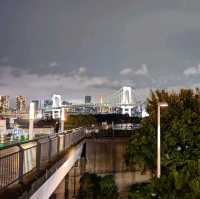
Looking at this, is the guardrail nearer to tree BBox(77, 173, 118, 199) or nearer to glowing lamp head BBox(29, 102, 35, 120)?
glowing lamp head BBox(29, 102, 35, 120)

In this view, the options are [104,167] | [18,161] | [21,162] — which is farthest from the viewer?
[104,167]

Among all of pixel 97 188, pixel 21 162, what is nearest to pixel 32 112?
pixel 21 162

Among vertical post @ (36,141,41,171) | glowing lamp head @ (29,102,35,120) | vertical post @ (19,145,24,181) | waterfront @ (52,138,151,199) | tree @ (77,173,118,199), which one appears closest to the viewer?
vertical post @ (19,145,24,181)

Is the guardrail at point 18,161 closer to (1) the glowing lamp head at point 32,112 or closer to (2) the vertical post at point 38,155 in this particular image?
(2) the vertical post at point 38,155

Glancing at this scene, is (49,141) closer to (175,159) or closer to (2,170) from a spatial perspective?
(2,170)

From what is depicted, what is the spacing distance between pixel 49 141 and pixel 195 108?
73.1 ft

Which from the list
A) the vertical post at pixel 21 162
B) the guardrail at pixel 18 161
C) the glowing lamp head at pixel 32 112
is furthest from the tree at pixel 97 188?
the vertical post at pixel 21 162

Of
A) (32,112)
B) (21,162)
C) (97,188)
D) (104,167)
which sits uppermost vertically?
(32,112)

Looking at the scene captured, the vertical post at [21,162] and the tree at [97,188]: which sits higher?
the vertical post at [21,162]

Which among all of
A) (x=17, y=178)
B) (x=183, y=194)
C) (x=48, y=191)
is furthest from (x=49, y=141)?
(x=17, y=178)

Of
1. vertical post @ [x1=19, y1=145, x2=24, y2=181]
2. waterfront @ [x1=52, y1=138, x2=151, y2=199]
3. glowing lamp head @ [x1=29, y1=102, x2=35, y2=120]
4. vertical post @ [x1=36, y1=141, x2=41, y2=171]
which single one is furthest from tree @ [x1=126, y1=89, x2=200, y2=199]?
vertical post @ [x1=19, y1=145, x2=24, y2=181]

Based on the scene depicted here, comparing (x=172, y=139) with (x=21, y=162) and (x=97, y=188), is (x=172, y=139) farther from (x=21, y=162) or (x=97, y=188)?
(x=21, y=162)

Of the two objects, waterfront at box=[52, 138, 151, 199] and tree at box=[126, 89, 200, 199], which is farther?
waterfront at box=[52, 138, 151, 199]

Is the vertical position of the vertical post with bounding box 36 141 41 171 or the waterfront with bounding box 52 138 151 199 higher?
the vertical post with bounding box 36 141 41 171
